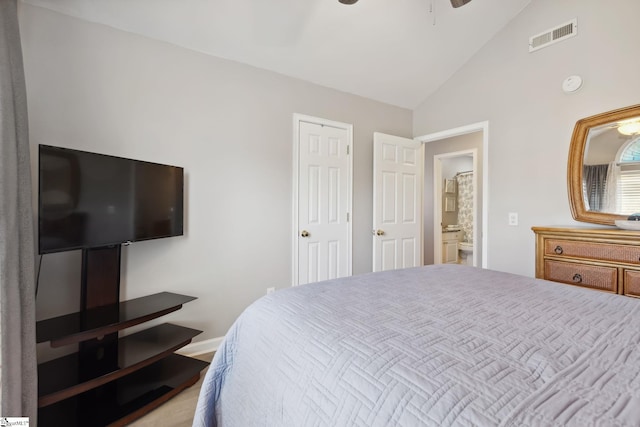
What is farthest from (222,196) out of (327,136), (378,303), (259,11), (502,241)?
(502,241)

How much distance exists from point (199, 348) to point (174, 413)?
0.74m

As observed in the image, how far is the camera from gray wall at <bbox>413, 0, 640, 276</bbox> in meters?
2.27

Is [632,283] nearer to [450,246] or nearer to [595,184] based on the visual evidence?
[595,184]

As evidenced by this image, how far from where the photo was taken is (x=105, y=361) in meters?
1.73

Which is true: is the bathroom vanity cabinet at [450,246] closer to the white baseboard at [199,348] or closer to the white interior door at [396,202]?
the white interior door at [396,202]

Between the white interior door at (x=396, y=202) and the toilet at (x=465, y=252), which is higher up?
the white interior door at (x=396, y=202)

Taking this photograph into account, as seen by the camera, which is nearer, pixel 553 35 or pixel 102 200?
pixel 102 200

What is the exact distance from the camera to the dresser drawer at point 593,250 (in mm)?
1877

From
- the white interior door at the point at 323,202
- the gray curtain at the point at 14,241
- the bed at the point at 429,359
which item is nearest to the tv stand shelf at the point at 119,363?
the gray curtain at the point at 14,241

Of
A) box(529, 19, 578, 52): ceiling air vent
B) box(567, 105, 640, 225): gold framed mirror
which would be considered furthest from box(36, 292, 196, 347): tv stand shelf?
box(529, 19, 578, 52): ceiling air vent

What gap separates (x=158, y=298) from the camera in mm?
2125

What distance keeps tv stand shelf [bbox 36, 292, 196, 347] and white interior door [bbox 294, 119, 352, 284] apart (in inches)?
51.4

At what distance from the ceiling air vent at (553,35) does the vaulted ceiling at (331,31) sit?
36 centimetres

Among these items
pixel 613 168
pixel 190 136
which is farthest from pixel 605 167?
pixel 190 136
